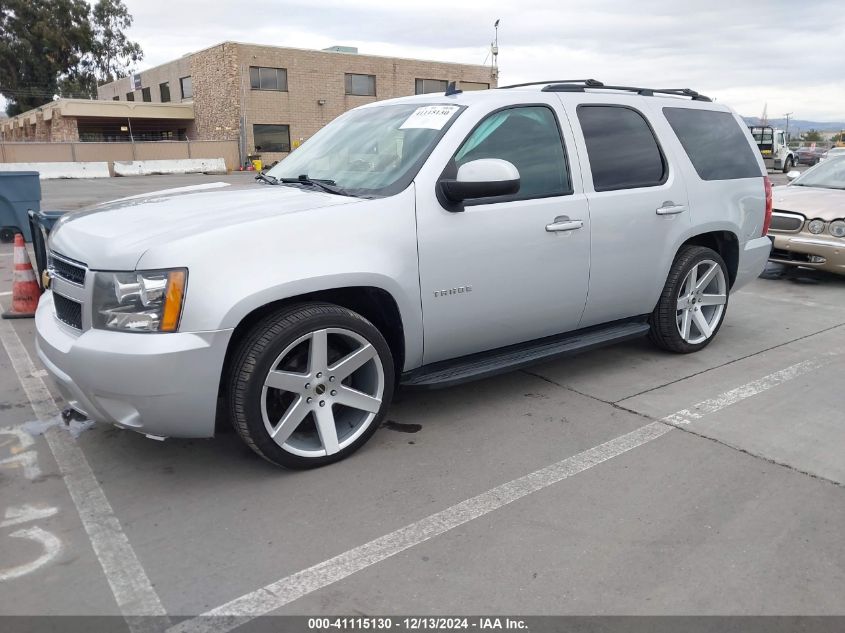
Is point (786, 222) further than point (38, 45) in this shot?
No

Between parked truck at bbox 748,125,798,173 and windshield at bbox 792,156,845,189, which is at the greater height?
parked truck at bbox 748,125,798,173

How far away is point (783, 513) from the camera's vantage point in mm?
3084

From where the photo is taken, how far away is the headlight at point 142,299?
118 inches

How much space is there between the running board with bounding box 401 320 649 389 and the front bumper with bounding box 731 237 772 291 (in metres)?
1.19

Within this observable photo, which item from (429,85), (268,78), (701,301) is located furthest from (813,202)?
(429,85)

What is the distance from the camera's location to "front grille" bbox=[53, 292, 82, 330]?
3.30 metres

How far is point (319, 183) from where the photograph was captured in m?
4.02

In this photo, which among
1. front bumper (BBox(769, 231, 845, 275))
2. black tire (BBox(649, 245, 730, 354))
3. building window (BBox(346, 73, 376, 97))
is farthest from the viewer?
building window (BBox(346, 73, 376, 97))

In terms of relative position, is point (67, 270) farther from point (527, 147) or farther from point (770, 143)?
point (770, 143)

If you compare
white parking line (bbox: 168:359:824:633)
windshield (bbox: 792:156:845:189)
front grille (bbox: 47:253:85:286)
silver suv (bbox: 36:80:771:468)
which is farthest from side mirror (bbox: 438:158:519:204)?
windshield (bbox: 792:156:845:189)

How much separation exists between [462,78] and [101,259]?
4818 centimetres

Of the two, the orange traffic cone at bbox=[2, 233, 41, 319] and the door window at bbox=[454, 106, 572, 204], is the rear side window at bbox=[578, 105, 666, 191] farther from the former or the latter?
the orange traffic cone at bbox=[2, 233, 41, 319]

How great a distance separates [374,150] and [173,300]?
1.62 meters

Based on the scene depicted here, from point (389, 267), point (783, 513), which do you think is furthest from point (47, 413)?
point (783, 513)
